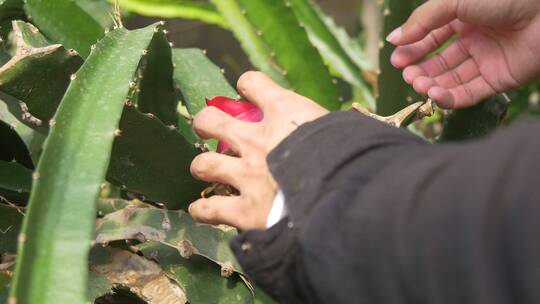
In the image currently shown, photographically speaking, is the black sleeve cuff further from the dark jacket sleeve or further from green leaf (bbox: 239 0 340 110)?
green leaf (bbox: 239 0 340 110)

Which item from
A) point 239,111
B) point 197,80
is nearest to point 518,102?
point 197,80

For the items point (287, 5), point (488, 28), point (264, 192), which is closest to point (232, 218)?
point (264, 192)

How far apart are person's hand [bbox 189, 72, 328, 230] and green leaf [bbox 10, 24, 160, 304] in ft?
0.31

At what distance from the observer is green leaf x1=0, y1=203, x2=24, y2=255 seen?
2.64 ft

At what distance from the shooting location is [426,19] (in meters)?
0.90

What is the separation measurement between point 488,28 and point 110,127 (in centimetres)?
57

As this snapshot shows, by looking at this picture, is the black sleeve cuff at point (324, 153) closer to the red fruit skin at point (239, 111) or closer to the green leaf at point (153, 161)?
the red fruit skin at point (239, 111)

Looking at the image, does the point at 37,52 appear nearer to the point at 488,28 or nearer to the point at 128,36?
the point at 128,36

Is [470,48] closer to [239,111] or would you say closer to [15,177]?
[239,111]

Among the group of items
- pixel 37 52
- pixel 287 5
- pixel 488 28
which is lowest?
pixel 488 28

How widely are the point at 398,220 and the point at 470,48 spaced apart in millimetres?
633

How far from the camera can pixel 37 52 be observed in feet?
2.44

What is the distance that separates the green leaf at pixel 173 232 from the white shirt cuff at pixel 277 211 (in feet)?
0.69

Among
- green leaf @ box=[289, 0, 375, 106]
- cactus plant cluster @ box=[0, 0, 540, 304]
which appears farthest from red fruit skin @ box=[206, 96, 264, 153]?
green leaf @ box=[289, 0, 375, 106]
